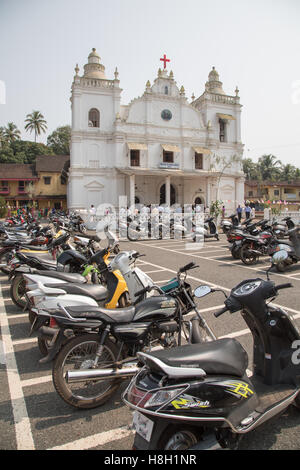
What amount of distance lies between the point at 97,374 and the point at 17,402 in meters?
0.90

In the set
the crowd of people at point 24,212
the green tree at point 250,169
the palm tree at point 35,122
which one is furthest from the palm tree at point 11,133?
the green tree at point 250,169

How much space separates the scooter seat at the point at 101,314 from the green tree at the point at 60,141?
6040 centimetres

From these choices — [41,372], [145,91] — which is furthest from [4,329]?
[145,91]

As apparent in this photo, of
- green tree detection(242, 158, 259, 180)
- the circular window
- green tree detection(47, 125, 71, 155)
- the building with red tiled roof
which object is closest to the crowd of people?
the building with red tiled roof

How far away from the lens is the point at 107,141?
3130 cm

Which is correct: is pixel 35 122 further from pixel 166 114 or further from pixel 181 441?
pixel 181 441

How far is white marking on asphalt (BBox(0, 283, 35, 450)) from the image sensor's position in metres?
2.48

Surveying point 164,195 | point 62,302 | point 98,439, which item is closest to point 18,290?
point 62,302

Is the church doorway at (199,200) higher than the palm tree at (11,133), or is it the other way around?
the palm tree at (11,133)

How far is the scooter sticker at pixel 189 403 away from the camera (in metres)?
1.95

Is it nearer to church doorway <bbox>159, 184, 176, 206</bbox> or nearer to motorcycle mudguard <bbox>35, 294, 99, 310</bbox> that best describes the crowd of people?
church doorway <bbox>159, 184, 176, 206</bbox>

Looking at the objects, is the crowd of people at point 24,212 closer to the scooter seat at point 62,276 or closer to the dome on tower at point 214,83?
the scooter seat at point 62,276

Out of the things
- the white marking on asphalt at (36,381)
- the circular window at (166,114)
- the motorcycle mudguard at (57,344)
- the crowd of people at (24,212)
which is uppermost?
the circular window at (166,114)

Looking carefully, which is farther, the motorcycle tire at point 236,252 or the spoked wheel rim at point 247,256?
the motorcycle tire at point 236,252
